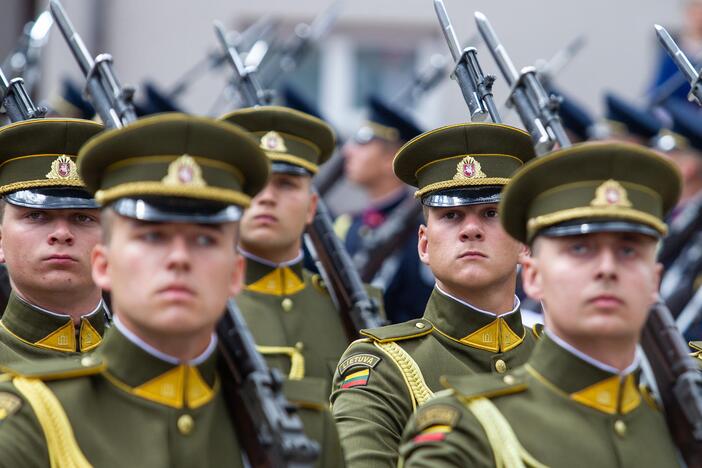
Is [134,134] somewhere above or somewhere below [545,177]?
above

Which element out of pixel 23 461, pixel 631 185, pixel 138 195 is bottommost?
pixel 23 461

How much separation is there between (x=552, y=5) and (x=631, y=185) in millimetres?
9989

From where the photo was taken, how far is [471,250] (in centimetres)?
546

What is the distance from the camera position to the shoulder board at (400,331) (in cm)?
543

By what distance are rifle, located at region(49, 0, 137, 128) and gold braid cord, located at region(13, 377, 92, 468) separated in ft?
3.41

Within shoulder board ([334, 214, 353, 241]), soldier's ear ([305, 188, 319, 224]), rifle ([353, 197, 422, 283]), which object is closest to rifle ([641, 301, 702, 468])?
soldier's ear ([305, 188, 319, 224])

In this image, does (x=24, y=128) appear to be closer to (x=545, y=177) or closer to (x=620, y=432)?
(x=545, y=177)

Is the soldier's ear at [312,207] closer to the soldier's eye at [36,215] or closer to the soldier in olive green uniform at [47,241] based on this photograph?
the soldier in olive green uniform at [47,241]

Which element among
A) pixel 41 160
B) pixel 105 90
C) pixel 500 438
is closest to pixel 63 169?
pixel 41 160

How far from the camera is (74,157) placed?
5.50m

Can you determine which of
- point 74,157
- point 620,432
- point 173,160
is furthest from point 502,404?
point 74,157

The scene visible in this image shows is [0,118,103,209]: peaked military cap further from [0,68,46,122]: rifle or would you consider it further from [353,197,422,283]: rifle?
[353,197,422,283]: rifle

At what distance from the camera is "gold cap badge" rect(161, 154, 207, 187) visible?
3912mm

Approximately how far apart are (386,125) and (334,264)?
14.9ft
